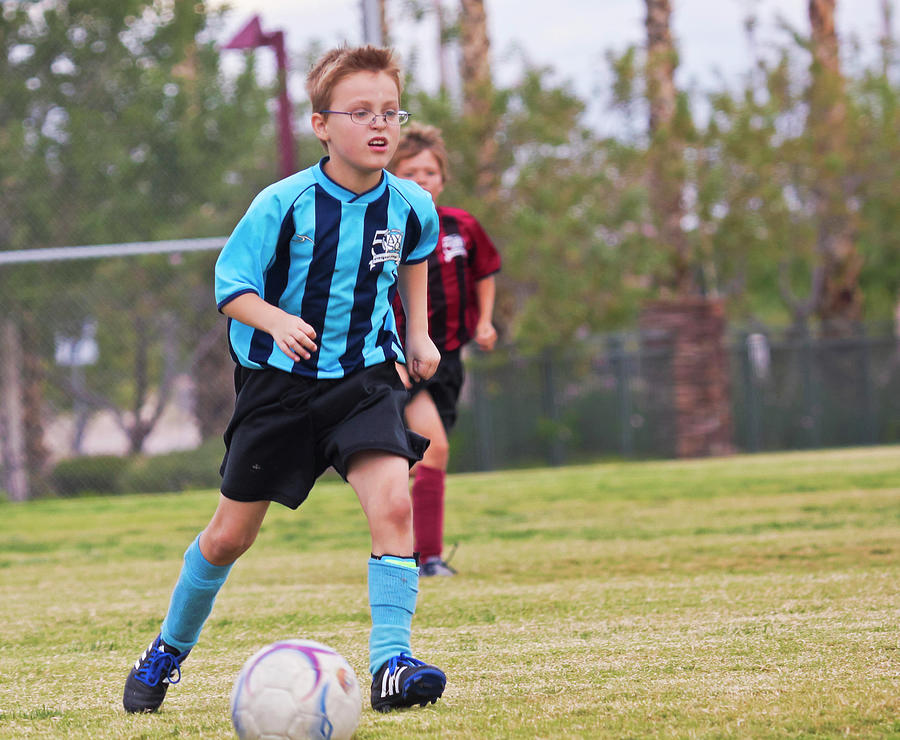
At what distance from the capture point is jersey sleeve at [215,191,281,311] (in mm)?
3023

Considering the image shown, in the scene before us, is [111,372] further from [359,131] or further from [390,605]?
[390,605]

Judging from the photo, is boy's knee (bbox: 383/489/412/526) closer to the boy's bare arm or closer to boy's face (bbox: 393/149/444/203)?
the boy's bare arm

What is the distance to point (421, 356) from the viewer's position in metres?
3.33

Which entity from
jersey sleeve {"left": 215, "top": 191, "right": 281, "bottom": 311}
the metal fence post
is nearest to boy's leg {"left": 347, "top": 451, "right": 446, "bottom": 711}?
jersey sleeve {"left": 215, "top": 191, "right": 281, "bottom": 311}

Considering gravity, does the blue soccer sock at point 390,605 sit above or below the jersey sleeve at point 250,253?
below

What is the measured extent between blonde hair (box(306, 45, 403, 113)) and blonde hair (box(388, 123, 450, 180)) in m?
2.06

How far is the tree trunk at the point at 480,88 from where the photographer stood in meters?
15.7

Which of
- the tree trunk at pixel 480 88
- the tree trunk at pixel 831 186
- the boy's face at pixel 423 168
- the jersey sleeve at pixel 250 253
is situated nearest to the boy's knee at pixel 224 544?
the jersey sleeve at pixel 250 253

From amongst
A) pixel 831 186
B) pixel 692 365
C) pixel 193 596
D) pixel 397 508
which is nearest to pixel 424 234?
pixel 397 508

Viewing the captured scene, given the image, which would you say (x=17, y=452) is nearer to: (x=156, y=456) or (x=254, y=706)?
(x=156, y=456)

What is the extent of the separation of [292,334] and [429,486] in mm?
2659

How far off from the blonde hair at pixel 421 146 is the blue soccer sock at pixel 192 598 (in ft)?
8.35

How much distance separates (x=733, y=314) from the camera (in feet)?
76.4

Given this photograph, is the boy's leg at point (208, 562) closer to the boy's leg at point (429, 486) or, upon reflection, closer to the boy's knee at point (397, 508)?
the boy's knee at point (397, 508)
